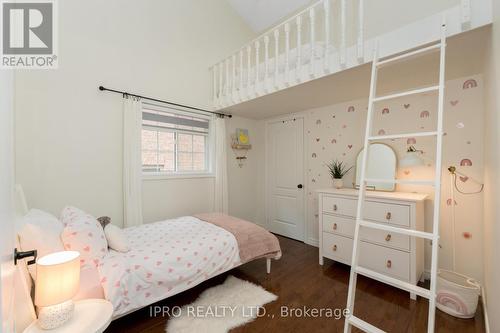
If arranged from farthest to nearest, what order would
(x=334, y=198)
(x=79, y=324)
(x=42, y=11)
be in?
(x=334, y=198)
(x=42, y=11)
(x=79, y=324)

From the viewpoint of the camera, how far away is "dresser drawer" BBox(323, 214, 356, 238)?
262 cm

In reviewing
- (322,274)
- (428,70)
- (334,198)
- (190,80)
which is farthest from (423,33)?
(190,80)

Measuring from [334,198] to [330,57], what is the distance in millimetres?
1588

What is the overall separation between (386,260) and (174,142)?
122 inches

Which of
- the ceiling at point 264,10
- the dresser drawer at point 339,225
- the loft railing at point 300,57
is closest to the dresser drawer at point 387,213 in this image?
the dresser drawer at point 339,225

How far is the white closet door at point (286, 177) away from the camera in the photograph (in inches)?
147

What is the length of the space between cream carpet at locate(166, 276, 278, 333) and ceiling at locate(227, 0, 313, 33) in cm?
427

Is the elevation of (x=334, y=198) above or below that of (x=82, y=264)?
above

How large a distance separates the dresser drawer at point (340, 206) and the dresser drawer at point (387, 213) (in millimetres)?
163

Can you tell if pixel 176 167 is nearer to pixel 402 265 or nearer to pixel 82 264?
pixel 82 264

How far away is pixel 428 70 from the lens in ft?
6.86

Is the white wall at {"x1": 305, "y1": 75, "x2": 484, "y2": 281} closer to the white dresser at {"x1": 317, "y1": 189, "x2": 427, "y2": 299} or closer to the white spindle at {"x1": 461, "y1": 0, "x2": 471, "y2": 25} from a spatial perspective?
the white dresser at {"x1": 317, "y1": 189, "x2": 427, "y2": 299}

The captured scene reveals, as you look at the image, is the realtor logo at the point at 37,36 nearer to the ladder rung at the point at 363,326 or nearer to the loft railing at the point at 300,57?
the loft railing at the point at 300,57

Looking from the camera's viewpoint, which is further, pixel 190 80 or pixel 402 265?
pixel 190 80
